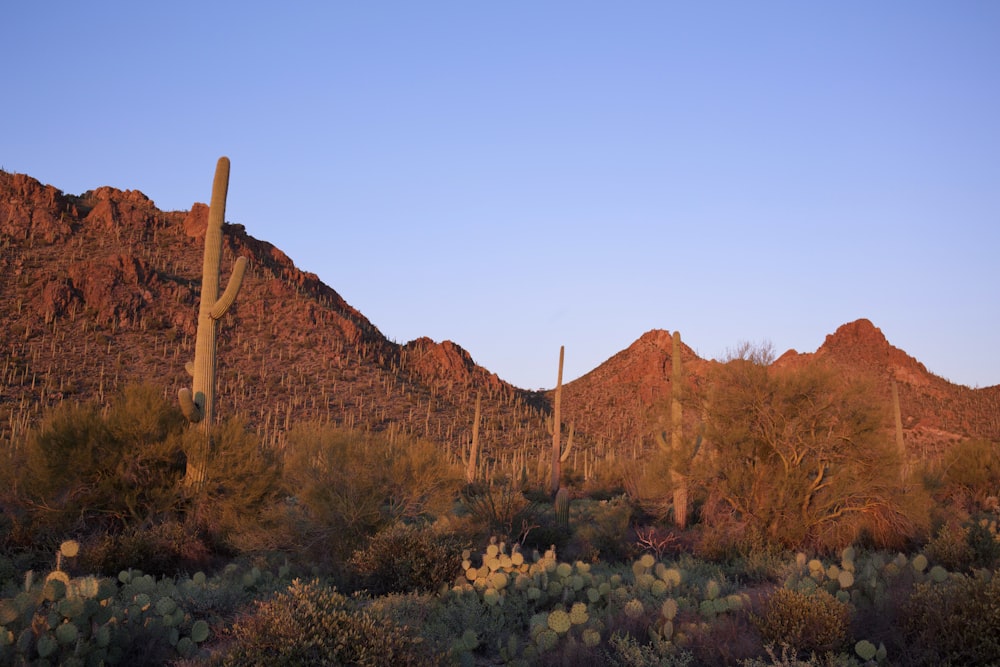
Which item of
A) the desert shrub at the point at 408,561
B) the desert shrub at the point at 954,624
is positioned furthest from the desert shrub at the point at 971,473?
the desert shrub at the point at 408,561

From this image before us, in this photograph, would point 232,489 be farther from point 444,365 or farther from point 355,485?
point 444,365

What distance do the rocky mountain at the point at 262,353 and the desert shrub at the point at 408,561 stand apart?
69.2 ft

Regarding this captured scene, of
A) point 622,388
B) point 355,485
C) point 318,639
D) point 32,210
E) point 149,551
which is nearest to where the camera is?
point 318,639

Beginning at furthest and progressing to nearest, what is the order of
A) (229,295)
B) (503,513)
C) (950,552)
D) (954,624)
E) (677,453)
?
(677,453), (503,513), (229,295), (950,552), (954,624)

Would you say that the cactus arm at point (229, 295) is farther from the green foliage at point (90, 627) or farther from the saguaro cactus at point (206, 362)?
the green foliage at point (90, 627)

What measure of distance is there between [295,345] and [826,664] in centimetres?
4191

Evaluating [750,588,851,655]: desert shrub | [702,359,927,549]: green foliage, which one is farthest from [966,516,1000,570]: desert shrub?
[750,588,851,655]: desert shrub

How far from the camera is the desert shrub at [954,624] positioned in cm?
791

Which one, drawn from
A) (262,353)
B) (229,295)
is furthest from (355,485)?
(262,353)

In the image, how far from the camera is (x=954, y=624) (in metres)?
8.16

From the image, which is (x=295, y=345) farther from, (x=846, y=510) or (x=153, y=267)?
(x=846, y=510)

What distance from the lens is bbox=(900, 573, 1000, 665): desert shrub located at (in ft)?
25.9

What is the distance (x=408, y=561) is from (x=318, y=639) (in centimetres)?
462

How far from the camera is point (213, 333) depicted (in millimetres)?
16562
